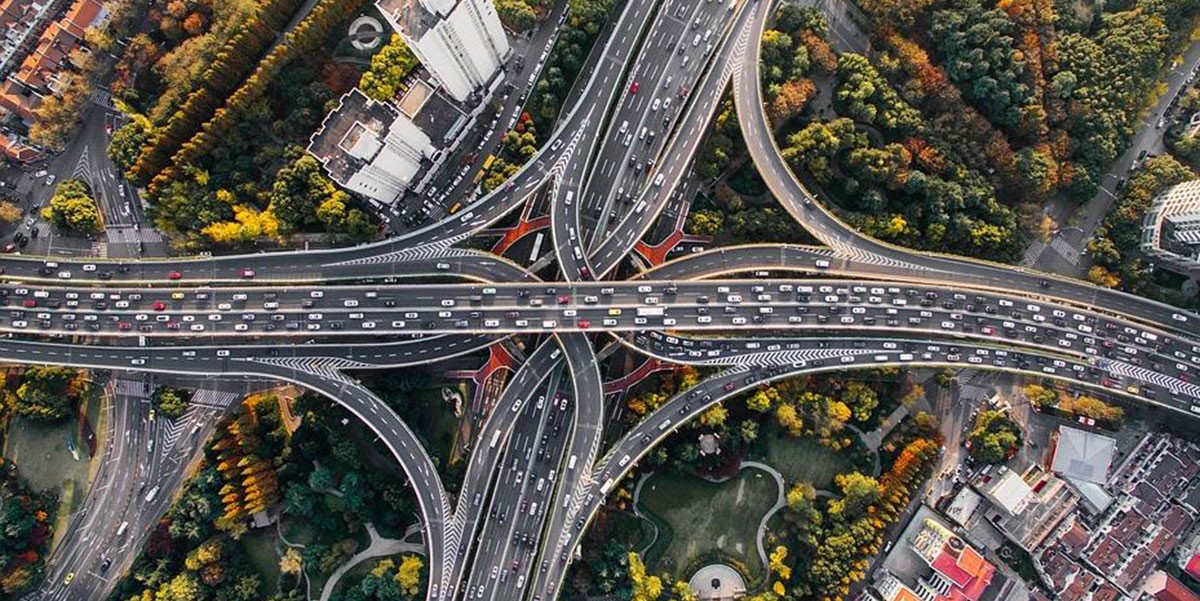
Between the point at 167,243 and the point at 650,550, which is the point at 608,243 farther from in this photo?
the point at 167,243

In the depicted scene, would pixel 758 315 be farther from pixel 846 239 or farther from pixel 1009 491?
pixel 1009 491

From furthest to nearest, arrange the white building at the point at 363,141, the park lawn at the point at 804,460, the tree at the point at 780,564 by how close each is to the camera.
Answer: the park lawn at the point at 804,460, the tree at the point at 780,564, the white building at the point at 363,141

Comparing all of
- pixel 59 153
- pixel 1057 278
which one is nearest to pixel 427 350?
pixel 59 153

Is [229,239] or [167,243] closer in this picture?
[229,239]

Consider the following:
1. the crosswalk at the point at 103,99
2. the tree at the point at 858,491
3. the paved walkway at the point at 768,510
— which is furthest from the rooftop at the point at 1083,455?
the crosswalk at the point at 103,99

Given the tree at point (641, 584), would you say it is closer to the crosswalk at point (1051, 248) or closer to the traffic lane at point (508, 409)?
the traffic lane at point (508, 409)

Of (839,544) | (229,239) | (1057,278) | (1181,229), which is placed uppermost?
(1181,229)
